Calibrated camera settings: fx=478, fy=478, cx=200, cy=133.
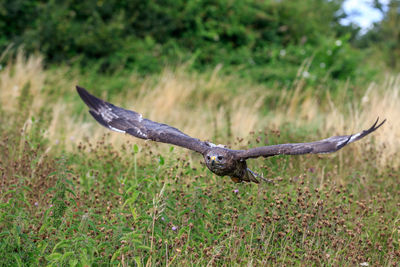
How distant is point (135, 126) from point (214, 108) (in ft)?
15.5

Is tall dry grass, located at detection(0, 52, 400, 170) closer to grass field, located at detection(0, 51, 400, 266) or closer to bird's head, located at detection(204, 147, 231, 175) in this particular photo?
grass field, located at detection(0, 51, 400, 266)

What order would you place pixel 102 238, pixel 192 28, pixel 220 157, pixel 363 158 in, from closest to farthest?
pixel 102 238
pixel 220 157
pixel 363 158
pixel 192 28

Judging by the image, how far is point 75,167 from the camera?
5441mm

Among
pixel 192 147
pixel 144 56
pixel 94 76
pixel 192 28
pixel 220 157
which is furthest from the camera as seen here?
pixel 192 28

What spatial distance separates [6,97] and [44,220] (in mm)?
5325

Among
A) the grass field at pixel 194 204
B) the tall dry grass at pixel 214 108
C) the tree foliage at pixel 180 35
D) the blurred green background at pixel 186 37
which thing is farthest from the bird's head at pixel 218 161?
the tree foliage at pixel 180 35

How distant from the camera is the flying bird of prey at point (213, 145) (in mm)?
3664

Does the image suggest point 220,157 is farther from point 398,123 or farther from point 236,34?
point 236,34

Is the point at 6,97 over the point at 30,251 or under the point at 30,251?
under

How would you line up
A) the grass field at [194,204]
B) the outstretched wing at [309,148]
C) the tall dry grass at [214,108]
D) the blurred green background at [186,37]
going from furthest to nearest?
1. the blurred green background at [186,37]
2. the tall dry grass at [214,108]
3. the outstretched wing at [309,148]
4. the grass field at [194,204]

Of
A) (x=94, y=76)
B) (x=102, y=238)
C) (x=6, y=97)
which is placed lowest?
(x=94, y=76)

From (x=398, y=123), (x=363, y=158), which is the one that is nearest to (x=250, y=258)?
(x=363, y=158)

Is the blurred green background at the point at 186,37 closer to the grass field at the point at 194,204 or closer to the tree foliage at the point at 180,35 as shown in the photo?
the tree foliage at the point at 180,35

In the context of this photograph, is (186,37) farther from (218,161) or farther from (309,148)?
(309,148)
